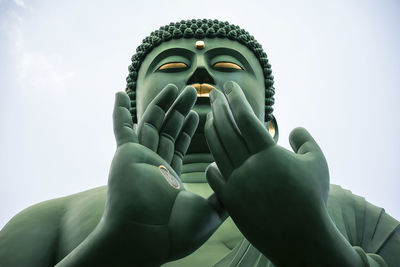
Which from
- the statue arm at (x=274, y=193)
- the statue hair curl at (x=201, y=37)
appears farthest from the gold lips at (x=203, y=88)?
the statue arm at (x=274, y=193)

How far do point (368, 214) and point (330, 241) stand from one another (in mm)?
1530

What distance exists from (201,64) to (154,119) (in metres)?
1.66

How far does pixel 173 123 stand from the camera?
2895mm

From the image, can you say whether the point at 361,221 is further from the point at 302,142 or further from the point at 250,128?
the point at 250,128

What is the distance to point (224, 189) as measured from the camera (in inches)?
96.1

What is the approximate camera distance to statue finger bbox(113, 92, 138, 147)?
2658 millimetres

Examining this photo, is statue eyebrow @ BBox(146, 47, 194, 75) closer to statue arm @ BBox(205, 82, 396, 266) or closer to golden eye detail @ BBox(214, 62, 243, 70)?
golden eye detail @ BBox(214, 62, 243, 70)

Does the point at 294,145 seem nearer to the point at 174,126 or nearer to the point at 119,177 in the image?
the point at 174,126

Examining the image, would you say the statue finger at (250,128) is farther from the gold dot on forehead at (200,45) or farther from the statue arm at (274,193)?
the gold dot on forehead at (200,45)

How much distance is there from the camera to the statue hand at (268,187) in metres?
2.29

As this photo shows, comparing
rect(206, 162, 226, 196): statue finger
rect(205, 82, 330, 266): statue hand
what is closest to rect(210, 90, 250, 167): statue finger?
rect(205, 82, 330, 266): statue hand

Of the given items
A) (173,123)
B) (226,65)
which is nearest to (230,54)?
(226,65)

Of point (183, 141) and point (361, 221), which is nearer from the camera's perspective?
point (183, 141)

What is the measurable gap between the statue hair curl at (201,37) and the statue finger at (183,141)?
1.87m
